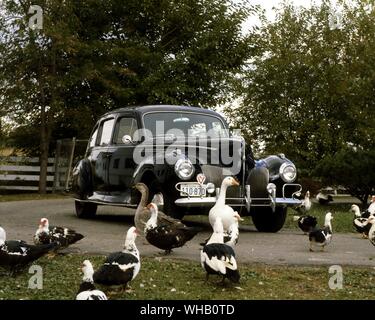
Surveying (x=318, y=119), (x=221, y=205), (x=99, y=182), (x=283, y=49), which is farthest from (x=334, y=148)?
(x=221, y=205)

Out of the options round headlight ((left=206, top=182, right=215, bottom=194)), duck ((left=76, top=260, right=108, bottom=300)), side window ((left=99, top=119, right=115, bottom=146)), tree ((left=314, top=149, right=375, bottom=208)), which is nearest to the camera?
duck ((left=76, top=260, right=108, bottom=300))

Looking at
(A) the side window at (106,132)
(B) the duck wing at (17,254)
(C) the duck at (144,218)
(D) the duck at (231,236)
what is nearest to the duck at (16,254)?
(B) the duck wing at (17,254)

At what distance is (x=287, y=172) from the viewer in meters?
12.2

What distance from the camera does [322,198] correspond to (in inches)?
945

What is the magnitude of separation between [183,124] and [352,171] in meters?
9.79

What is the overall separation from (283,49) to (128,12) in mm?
12738

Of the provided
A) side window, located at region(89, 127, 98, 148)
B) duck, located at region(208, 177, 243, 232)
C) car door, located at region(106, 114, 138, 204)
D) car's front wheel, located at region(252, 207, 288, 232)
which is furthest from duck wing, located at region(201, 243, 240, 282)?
side window, located at region(89, 127, 98, 148)

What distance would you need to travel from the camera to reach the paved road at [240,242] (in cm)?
879

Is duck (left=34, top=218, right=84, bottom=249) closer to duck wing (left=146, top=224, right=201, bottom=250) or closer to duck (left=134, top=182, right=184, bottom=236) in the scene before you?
duck wing (left=146, top=224, right=201, bottom=250)

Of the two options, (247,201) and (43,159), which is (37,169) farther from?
(247,201)

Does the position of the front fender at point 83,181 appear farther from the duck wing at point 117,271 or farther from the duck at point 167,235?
the duck wing at point 117,271

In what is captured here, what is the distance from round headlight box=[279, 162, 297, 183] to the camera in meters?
12.2

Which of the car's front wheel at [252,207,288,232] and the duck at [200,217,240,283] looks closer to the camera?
the duck at [200,217,240,283]

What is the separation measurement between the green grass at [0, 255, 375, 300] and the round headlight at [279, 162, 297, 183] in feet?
13.9
